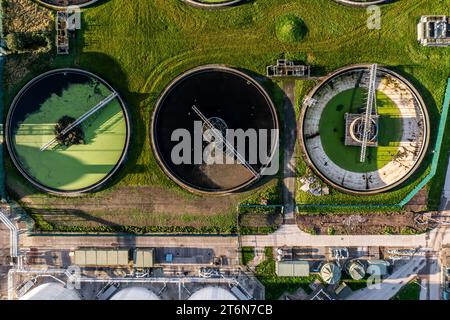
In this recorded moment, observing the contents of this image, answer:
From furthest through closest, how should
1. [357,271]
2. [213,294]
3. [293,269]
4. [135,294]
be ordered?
1. [293,269]
2. [357,271]
3. [135,294]
4. [213,294]

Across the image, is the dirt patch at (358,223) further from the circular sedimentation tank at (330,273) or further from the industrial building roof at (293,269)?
the industrial building roof at (293,269)

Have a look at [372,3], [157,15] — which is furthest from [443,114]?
[157,15]

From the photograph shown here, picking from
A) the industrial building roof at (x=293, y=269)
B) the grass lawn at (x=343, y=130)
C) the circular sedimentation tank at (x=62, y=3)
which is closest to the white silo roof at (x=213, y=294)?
the industrial building roof at (x=293, y=269)

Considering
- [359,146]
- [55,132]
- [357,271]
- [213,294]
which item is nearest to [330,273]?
[357,271]

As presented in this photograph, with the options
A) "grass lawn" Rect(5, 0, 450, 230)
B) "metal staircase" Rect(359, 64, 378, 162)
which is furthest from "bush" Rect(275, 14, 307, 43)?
"metal staircase" Rect(359, 64, 378, 162)

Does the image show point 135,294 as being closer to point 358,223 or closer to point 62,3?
point 358,223
